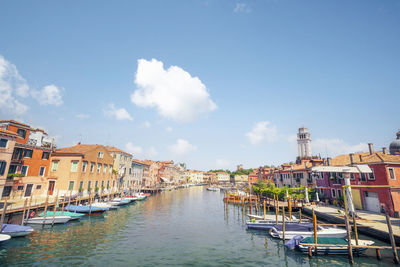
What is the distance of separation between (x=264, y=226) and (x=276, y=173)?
37396mm

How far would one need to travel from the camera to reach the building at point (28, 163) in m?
29.8

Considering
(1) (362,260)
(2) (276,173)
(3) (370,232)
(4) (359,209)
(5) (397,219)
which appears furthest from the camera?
(2) (276,173)

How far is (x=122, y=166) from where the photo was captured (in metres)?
55.2

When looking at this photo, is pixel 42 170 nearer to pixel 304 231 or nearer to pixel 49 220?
pixel 49 220

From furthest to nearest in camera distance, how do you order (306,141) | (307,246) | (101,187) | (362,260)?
1. (306,141)
2. (101,187)
3. (307,246)
4. (362,260)

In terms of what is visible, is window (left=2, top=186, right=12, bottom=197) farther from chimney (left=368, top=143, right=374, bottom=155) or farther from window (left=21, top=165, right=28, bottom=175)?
chimney (left=368, top=143, right=374, bottom=155)

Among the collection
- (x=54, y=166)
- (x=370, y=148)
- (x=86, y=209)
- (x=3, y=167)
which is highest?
(x=370, y=148)

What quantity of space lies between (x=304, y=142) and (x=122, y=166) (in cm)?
8742

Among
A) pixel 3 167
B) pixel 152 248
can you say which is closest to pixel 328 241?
pixel 152 248

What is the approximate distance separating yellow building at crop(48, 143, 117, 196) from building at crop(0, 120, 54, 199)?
1.26m

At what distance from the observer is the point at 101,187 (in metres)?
44.5

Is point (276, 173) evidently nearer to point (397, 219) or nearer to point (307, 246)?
point (397, 219)

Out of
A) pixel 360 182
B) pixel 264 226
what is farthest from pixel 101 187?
pixel 360 182

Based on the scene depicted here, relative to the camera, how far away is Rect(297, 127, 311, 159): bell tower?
100875 mm
